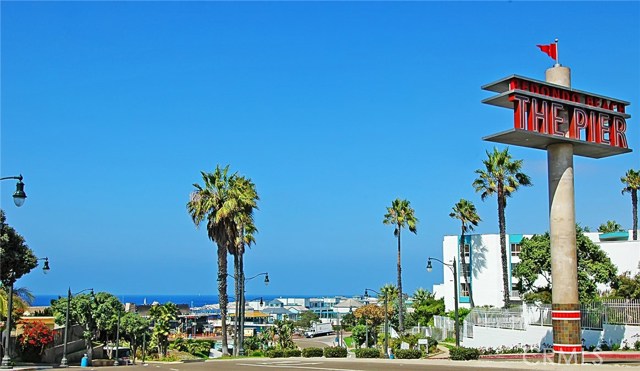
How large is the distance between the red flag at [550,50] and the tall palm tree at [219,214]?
91.5 ft

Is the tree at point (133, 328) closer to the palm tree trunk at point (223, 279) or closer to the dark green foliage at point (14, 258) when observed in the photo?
the palm tree trunk at point (223, 279)

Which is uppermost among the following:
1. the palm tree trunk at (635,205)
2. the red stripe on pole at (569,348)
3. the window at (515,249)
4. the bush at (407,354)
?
the palm tree trunk at (635,205)

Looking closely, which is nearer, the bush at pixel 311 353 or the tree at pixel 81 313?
the bush at pixel 311 353

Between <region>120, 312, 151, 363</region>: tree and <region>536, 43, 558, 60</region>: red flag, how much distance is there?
1881 inches

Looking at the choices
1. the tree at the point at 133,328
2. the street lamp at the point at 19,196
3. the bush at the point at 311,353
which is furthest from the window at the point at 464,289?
the street lamp at the point at 19,196

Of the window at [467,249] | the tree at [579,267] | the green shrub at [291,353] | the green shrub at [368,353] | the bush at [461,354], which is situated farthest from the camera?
the window at [467,249]

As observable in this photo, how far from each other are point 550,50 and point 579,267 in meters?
20.7

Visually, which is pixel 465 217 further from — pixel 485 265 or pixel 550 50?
pixel 550 50

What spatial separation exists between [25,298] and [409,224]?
136 feet

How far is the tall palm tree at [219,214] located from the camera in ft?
177

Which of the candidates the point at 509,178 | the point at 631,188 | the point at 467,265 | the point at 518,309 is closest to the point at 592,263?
the point at 518,309

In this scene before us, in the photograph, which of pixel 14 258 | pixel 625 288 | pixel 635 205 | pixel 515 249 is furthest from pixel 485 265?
pixel 14 258

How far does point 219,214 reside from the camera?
53.6m

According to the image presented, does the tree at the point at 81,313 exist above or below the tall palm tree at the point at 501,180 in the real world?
below
